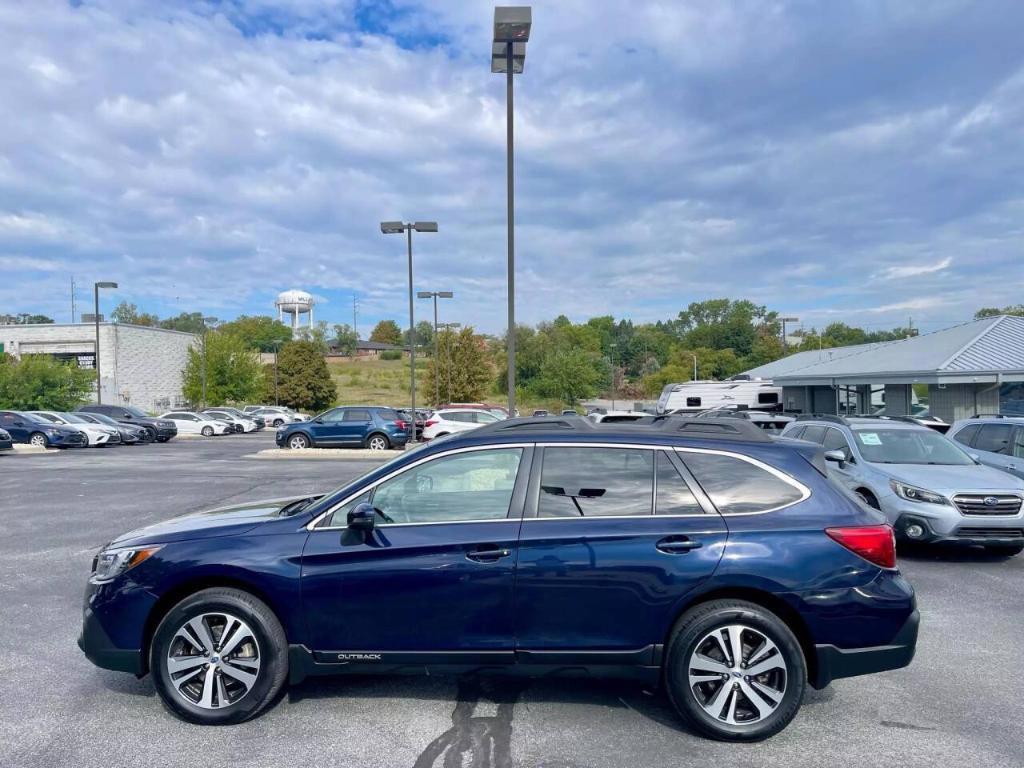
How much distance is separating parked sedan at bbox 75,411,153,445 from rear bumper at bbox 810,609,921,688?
32.4 meters

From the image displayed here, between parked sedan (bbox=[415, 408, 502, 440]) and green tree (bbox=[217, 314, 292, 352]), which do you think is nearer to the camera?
parked sedan (bbox=[415, 408, 502, 440])

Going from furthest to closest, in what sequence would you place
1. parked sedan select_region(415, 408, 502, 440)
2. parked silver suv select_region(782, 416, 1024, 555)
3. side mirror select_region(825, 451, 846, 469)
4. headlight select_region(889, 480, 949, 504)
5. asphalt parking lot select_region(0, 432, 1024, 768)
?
parked sedan select_region(415, 408, 502, 440)
side mirror select_region(825, 451, 846, 469)
headlight select_region(889, 480, 949, 504)
parked silver suv select_region(782, 416, 1024, 555)
asphalt parking lot select_region(0, 432, 1024, 768)

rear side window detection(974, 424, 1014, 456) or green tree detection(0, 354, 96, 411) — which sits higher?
green tree detection(0, 354, 96, 411)

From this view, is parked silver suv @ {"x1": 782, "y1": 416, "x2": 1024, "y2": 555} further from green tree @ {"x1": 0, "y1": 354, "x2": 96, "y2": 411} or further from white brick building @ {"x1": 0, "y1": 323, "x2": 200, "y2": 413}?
white brick building @ {"x1": 0, "y1": 323, "x2": 200, "y2": 413}

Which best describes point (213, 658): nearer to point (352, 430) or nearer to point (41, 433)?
point (352, 430)

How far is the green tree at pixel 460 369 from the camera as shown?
54844 millimetres

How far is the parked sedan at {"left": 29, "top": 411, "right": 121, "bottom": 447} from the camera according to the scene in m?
30.2

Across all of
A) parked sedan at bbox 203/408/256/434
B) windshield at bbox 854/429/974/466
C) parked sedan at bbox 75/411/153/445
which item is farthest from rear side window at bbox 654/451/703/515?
parked sedan at bbox 203/408/256/434

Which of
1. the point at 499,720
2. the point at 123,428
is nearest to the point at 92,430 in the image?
the point at 123,428

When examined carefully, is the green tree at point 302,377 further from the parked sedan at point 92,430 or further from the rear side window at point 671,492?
the rear side window at point 671,492

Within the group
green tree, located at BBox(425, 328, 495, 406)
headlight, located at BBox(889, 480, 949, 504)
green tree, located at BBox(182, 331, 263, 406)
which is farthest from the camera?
green tree, located at BBox(182, 331, 263, 406)

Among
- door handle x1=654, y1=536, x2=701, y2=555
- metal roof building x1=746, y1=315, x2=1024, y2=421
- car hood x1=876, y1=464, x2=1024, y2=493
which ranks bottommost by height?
car hood x1=876, y1=464, x2=1024, y2=493

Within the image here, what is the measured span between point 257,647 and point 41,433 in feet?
99.5

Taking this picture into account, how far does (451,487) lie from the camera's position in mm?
4434
